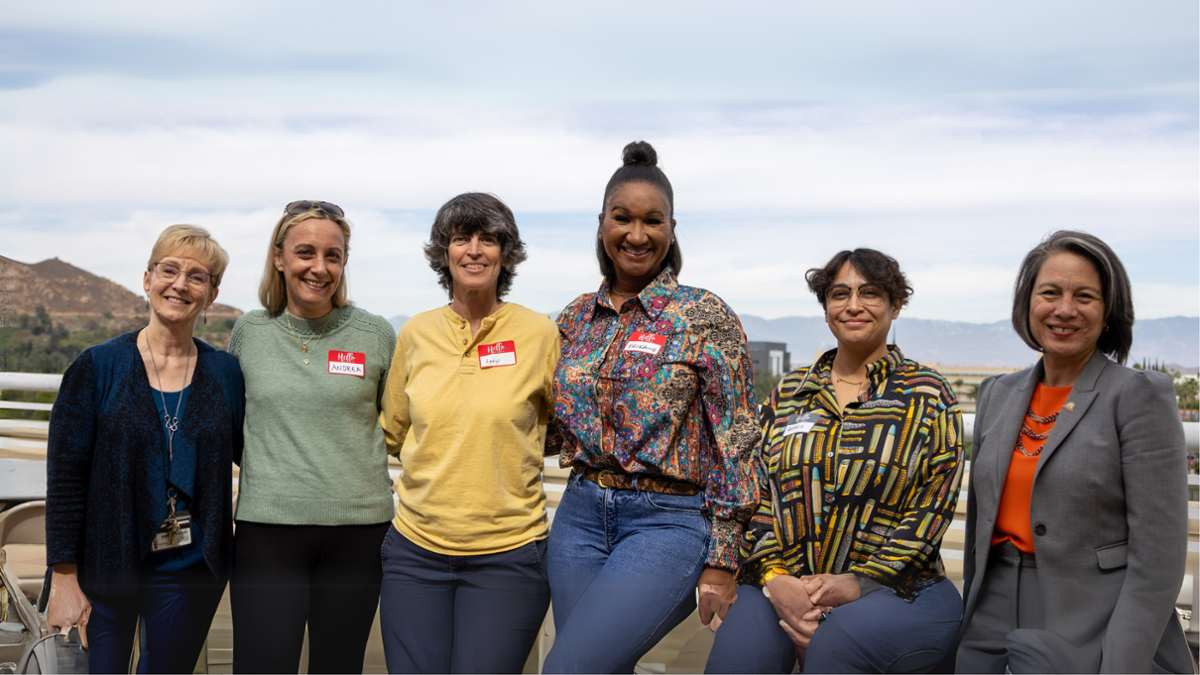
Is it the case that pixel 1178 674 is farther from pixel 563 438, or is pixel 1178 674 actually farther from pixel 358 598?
pixel 358 598

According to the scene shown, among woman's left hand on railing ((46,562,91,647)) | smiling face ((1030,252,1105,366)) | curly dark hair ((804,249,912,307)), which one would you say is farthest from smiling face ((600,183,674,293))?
woman's left hand on railing ((46,562,91,647))

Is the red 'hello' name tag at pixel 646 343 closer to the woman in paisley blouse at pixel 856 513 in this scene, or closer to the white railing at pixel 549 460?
the woman in paisley blouse at pixel 856 513

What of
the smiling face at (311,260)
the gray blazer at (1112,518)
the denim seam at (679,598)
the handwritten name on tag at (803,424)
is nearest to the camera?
the gray blazer at (1112,518)

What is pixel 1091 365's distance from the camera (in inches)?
86.8

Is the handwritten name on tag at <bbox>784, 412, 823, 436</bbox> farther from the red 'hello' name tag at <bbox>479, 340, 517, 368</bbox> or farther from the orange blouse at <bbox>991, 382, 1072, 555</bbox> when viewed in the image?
the red 'hello' name tag at <bbox>479, 340, 517, 368</bbox>

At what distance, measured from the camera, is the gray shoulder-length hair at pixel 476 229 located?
2412 millimetres

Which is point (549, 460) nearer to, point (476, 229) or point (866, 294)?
point (476, 229)

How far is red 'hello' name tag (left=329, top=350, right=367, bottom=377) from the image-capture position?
8.07 feet

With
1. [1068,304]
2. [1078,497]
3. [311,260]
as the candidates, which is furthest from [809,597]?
[311,260]

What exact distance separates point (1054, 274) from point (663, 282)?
1.05m

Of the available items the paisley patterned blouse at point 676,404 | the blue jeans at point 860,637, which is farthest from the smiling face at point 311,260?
the blue jeans at point 860,637

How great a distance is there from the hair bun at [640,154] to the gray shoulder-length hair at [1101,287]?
43.0 inches

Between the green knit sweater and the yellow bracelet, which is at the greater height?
the green knit sweater

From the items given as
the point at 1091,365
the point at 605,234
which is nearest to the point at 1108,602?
the point at 1091,365
